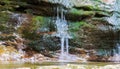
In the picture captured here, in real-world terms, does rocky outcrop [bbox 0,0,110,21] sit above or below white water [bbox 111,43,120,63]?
above

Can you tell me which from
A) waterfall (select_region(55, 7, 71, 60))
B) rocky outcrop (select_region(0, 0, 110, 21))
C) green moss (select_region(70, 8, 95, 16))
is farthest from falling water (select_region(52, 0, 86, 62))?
green moss (select_region(70, 8, 95, 16))

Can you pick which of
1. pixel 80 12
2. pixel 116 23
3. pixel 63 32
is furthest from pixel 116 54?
pixel 63 32

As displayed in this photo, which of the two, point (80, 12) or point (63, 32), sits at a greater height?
point (80, 12)

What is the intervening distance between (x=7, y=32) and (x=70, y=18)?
405 centimetres

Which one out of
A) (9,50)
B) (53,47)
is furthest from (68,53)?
(9,50)

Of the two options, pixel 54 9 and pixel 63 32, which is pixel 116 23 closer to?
pixel 63 32

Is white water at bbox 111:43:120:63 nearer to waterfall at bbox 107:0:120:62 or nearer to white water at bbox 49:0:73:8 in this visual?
waterfall at bbox 107:0:120:62

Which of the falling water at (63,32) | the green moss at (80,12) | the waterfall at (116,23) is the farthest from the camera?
the green moss at (80,12)

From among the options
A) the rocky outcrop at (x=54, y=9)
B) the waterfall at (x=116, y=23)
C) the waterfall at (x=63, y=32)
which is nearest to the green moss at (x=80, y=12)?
the rocky outcrop at (x=54, y=9)

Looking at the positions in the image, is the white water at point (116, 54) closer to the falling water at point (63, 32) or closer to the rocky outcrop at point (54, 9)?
the falling water at point (63, 32)

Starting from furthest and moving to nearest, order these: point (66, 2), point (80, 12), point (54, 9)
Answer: point (80, 12) → point (54, 9) → point (66, 2)

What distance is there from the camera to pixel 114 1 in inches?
832

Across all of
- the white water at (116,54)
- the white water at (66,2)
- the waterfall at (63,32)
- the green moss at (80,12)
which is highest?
the white water at (66,2)

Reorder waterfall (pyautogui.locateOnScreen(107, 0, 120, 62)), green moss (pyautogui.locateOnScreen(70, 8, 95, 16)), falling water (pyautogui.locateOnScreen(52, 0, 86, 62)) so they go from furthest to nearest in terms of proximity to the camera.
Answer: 1. green moss (pyautogui.locateOnScreen(70, 8, 95, 16))
2. waterfall (pyautogui.locateOnScreen(107, 0, 120, 62))
3. falling water (pyautogui.locateOnScreen(52, 0, 86, 62))
